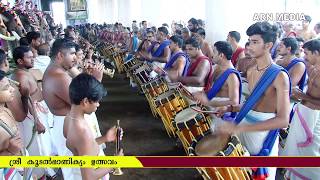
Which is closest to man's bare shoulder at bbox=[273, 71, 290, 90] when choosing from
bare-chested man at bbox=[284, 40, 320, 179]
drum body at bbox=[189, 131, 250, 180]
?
drum body at bbox=[189, 131, 250, 180]

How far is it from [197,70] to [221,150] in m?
2.39

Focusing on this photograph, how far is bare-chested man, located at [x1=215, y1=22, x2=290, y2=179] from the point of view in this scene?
234 cm

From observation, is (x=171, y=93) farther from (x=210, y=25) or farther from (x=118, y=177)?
(x=210, y=25)

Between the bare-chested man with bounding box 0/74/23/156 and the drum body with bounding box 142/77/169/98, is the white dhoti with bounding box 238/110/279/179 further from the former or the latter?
the drum body with bounding box 142/77/169/98

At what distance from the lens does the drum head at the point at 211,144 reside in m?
2.32

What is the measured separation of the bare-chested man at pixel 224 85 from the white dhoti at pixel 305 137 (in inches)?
22.9

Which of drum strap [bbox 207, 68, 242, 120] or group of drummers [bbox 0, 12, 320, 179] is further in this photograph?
drum strap [bbox 207, 68, 242, 120]

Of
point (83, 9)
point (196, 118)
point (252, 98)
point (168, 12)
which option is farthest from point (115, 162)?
point (83, 9)

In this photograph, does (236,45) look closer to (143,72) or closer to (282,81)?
(143,72)

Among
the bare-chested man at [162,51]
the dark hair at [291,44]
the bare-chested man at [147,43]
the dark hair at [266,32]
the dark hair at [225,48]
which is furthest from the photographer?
the bare-chested man at [147,43]

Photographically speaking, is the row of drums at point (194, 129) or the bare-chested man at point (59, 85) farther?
the bare-chested man at point (59, 85)

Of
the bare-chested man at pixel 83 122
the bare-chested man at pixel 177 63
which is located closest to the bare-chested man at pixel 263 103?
the bare-chested man at pixel 83 122

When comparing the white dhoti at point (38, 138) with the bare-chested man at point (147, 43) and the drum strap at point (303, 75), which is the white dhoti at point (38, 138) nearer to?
the drum strap at point (303, 75)

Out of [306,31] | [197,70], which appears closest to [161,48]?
[197,70]
